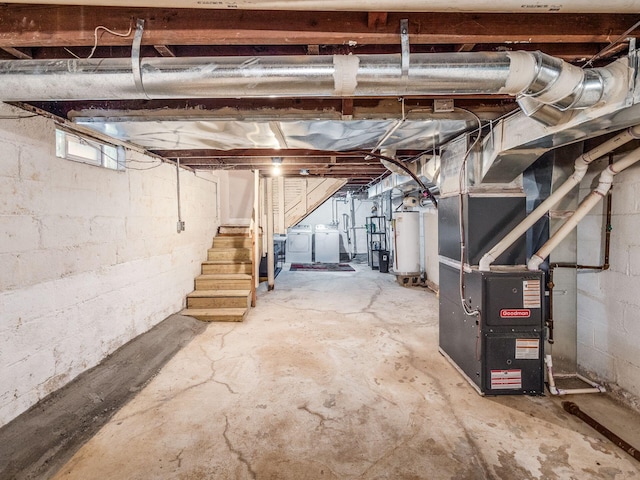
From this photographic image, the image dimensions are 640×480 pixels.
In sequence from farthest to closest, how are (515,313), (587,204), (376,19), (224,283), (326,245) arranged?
(326,245), (224,283), (515,313), (587,204), (376,19)

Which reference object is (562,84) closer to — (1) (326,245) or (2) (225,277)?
(2) (225,277)

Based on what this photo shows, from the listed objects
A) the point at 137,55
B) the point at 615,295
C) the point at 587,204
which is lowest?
the point at 615,295

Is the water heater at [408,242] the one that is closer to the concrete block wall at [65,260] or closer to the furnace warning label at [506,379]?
the furnace warning label at [506,379]

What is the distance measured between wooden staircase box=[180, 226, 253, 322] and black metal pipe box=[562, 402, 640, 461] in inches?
123

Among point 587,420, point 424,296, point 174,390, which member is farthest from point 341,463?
point 424,296

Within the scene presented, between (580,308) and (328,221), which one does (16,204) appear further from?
(328,221)

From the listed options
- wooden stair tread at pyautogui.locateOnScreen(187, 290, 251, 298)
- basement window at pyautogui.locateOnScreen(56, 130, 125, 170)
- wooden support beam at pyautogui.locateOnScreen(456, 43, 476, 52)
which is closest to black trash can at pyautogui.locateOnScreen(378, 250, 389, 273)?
wooden stair tread at pyautogui.locateOnScreen(187, 290, 251, 298)

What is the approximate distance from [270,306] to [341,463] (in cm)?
304

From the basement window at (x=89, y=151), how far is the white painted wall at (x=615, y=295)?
3.77 m

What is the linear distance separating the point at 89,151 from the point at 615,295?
4.03 metres

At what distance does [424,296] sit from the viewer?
495cm

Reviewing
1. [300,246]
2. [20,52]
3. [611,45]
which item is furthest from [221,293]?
[300,246]

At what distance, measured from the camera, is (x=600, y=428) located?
69.6 inches

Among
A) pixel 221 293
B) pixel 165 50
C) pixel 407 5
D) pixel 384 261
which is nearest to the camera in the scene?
pixel 407 5
